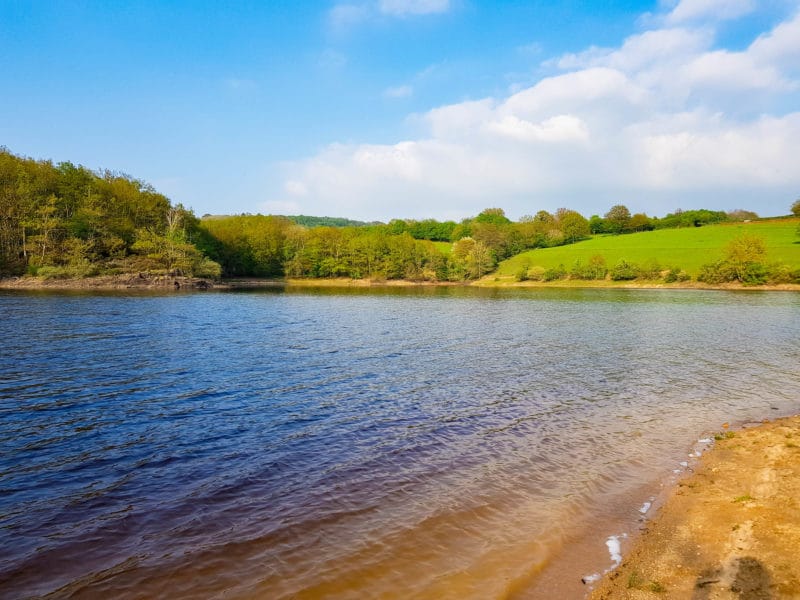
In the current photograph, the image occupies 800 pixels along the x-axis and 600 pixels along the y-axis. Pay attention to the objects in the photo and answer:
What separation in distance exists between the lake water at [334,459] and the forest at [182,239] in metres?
70.5

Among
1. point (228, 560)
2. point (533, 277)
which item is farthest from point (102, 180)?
point (228, 560)

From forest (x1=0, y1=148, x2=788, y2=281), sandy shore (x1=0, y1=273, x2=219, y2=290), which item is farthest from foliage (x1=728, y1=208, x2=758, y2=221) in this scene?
sandy shore (x1=0, y1=273, x2=219, y2=290)

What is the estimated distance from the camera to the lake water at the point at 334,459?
23.6 ft

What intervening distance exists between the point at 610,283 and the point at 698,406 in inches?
4224

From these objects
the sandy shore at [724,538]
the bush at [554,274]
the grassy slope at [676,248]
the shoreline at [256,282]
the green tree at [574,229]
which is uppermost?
the green tree at [574,229]

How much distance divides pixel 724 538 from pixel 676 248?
459 ft

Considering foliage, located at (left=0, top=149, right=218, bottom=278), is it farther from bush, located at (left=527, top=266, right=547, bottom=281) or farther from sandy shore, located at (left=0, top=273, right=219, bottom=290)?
bush, located at (left=527, top=266, right=547, bottom=281)

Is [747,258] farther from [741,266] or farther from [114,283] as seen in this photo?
[114,283]

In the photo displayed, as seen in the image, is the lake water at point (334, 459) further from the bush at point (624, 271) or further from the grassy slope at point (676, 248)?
the grassy slope at point (676, 248)

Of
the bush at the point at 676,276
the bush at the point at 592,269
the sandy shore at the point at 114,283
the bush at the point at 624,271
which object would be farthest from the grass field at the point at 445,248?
the sandy shore at the point at 114,283

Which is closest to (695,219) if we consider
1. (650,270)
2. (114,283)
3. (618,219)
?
(618,219)

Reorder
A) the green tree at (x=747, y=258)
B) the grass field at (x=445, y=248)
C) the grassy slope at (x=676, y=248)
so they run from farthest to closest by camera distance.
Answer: the grass field at (x=445, y=248) → the grassy slope at (x=676, y=248) → the green tree at (x=747, y=258)

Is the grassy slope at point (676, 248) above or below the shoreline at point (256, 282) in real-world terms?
above

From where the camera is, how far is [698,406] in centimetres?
1736
